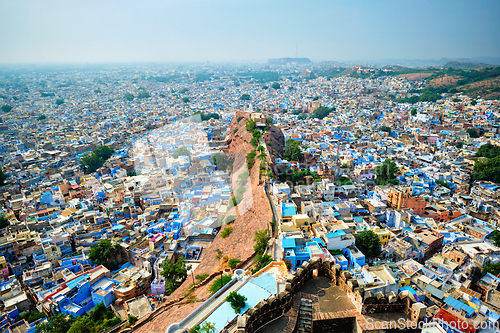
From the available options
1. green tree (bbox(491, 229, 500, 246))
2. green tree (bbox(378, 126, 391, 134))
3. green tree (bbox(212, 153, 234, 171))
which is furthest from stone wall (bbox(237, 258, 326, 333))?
green tree (bbox(378, 126, 391, 134))

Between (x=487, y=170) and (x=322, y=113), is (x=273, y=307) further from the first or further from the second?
(x=322, y=113)

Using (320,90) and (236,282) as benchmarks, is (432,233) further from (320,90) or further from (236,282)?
(320,90)

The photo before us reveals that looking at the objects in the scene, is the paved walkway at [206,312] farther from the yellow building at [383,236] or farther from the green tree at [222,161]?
the green tree at [222,161]

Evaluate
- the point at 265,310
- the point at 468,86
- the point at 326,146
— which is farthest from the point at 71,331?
the point at 468,86

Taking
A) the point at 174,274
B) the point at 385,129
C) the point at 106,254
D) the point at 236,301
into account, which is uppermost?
the point at 236,301

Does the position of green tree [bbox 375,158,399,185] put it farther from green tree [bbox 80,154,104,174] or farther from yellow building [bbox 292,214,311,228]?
green tree [bbox 80,154,104,174]

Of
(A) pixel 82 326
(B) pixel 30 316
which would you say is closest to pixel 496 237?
(A) pixel 82 326
